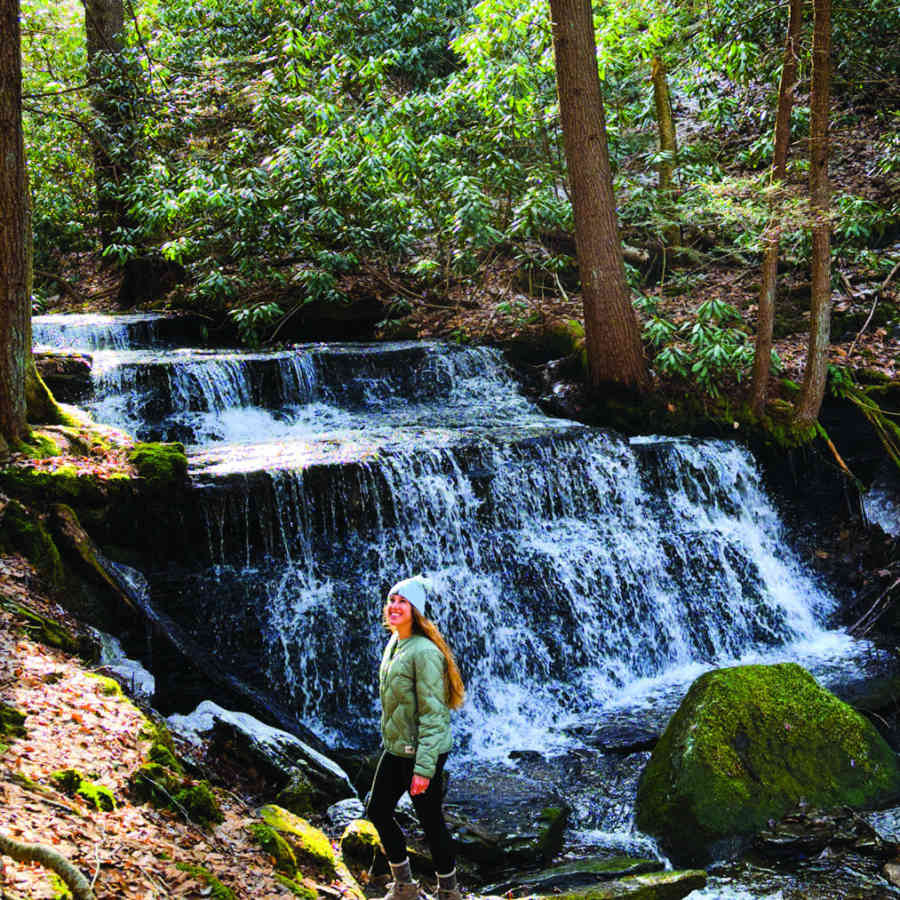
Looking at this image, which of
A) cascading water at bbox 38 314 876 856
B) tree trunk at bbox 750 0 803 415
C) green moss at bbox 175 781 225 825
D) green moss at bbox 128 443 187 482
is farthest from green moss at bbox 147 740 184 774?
A: tree trunk at bbox 750 0 803 415

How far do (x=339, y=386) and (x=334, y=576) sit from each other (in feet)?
15.1

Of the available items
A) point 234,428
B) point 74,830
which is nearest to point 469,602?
point 234,428

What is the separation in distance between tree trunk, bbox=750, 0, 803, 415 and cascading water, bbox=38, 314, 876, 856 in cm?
101

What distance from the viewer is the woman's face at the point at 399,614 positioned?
393 cm

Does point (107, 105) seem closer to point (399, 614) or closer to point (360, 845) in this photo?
point (399, 614)

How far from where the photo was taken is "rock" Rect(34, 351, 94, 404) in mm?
9695

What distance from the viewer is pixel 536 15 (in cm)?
1223

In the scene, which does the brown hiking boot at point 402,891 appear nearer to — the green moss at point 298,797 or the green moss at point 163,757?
the green moss at point 298,797

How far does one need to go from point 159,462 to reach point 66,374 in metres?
3.27

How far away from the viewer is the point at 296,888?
363 cm

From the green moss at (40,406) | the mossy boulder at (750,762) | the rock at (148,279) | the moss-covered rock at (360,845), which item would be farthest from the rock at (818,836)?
the rock at (148,279)

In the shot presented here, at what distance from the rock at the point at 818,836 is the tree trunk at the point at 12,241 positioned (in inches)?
257

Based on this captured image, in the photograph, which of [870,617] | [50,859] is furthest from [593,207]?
[50,859]

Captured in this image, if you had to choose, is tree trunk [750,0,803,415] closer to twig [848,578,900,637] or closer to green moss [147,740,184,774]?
twig [848,578,900,637]
